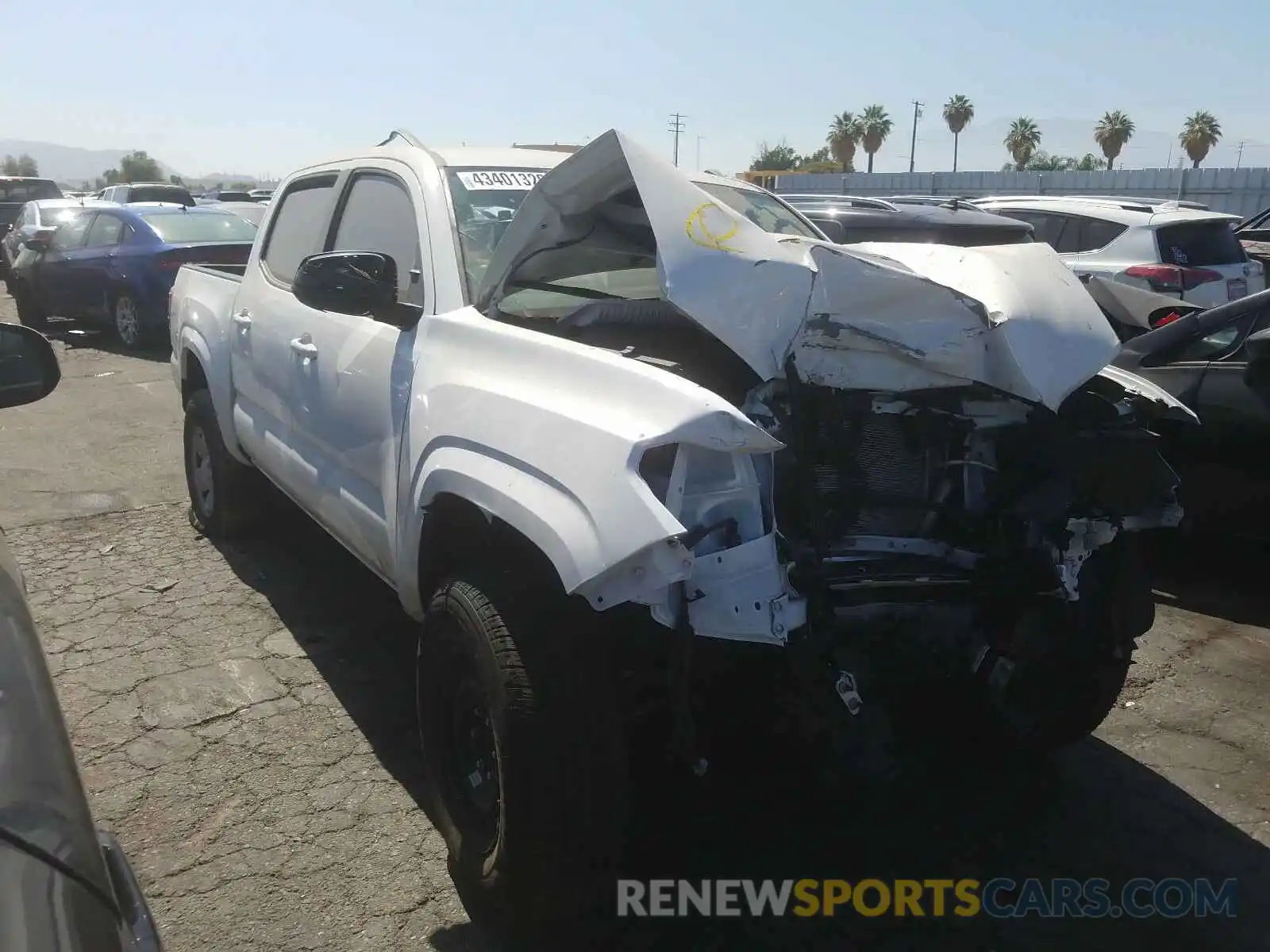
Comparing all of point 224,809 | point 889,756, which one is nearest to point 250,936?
point 224,809

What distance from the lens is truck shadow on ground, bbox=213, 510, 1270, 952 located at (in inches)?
108

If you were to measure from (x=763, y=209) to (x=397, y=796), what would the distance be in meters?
2.58

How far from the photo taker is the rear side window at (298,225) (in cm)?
431

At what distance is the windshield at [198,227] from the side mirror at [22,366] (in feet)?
32.3

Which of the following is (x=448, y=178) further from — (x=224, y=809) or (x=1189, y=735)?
(x=1189, y=735)

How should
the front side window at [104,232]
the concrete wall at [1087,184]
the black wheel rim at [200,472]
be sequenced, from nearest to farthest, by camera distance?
1. the black wheel rim at [200,472]
2. the front side window at [104,232]
3. the concrete wall at [1087,184]

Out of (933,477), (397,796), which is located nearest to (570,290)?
(933,477)

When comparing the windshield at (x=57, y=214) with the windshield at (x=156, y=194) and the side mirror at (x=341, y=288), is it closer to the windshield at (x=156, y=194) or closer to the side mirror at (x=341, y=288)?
the windshield at (x=156, y=194)

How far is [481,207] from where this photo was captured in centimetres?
346

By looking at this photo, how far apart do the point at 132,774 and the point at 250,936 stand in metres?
0.97

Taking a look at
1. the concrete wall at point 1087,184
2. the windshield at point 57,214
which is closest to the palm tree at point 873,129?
the concrete wall at point 1087,184

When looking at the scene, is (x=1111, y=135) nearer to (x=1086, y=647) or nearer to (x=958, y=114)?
(x=958, y=114)

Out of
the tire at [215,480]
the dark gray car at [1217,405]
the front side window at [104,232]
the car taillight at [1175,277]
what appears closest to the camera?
the dark gray car at [1217,405]

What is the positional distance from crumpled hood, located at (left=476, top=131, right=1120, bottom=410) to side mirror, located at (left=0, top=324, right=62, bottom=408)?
4.56 ft
